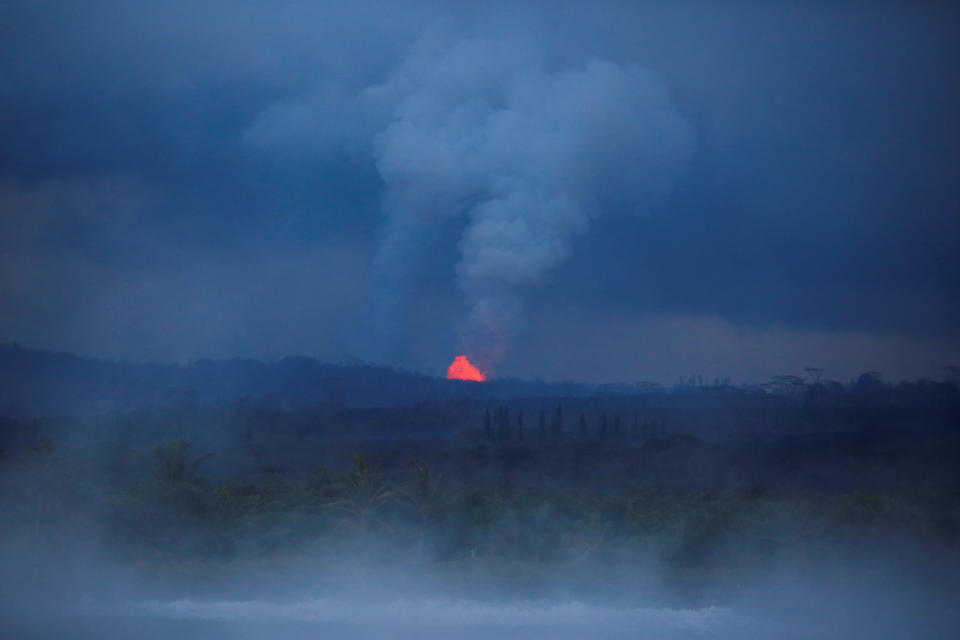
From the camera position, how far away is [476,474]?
34.6 meters

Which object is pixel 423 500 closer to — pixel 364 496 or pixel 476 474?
pixel 364 496

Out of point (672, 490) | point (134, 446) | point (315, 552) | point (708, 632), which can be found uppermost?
point (134, 446)

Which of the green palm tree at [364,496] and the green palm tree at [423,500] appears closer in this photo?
the green palm tree at [364,496]

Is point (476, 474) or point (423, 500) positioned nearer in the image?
point (423, 500)

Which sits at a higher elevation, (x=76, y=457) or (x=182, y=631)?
(x=76, y=457)

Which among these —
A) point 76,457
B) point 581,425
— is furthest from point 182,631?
point 581,425

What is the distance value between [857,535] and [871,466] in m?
10.3

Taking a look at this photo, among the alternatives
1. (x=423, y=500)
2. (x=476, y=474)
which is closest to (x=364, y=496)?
(x=423, y=500)

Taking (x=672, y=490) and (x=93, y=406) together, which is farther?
(x=93, y=406)

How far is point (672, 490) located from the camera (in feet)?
102

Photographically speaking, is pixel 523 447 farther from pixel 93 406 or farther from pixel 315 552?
pixel 93 406

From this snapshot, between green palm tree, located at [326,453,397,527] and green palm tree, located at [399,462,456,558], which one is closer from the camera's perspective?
green palm tree, located at [326,453,397,527]

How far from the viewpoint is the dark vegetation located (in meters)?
24.1

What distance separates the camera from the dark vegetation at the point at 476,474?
79.0ft
